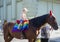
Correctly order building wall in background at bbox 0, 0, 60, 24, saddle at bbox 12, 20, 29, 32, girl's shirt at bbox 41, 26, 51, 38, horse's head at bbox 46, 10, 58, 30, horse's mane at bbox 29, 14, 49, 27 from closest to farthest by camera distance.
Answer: horse's head at bbox 46, 10, 58, 30 < horse's mane at bbox 29, 14, 49, 27 < saddle at bbox 12, 20, 29, 32 < girl's shirt at bbox 41, 26, 51, 38 < building wall in background at bbox 0, 0, 60, 24

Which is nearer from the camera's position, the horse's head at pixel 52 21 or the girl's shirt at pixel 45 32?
the horse's head at pixel 52 21

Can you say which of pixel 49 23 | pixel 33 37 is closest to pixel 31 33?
pixel 33 37

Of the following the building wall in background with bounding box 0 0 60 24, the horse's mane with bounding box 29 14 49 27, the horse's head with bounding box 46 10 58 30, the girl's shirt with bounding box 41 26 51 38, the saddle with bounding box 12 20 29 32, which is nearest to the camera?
the horse's head with bounding box 46 10 58 30

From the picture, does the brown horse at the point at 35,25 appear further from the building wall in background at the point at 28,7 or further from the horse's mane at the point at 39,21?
the building wall in background at the point at 28,7

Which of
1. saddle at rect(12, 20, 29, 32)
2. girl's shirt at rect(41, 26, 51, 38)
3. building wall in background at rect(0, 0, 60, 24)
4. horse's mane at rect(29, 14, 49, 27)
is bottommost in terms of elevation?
girl's shirt at rect(41, 26, 51, 38)

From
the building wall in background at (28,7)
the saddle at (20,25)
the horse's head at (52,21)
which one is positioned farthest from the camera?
the building wall in background at (28,7)

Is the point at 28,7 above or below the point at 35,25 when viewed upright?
above

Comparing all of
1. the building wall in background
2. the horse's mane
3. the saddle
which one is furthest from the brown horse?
the building wall in background

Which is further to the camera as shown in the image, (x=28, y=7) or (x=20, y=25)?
(x=28, y=7)

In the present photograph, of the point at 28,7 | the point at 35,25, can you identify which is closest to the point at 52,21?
the point at 35,25

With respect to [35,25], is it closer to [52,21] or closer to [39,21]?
[39,21]

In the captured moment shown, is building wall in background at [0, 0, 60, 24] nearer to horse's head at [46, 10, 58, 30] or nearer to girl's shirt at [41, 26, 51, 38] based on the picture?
girl's shirt at [41, 26, 51, 38]

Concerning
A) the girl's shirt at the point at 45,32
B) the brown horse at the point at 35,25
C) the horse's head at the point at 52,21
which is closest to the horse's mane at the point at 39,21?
the brown horse at the point at 35,25

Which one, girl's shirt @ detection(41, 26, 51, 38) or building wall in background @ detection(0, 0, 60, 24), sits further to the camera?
building wall in background @ detection(0, 0, 60, 24)
